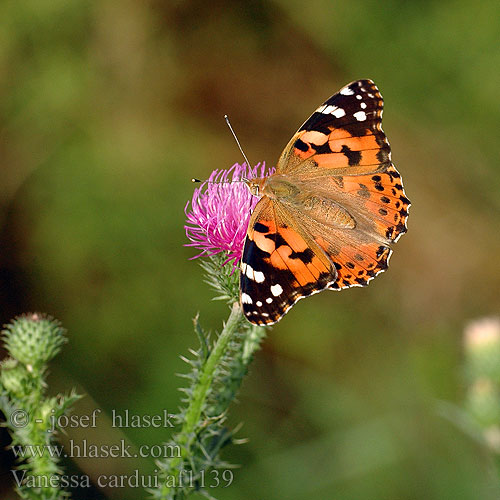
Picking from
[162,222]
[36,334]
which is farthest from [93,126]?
[36,334]

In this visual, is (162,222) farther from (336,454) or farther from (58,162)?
(336,454)

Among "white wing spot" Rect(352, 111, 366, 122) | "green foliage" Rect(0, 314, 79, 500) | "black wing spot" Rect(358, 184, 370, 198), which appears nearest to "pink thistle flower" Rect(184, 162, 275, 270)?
"black wing spot" Rect(358, 184, 370, 198)

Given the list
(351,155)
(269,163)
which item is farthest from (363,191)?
(269,163)

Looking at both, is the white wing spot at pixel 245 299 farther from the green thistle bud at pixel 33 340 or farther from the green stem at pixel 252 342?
the green thistle bud at pixel 33 340

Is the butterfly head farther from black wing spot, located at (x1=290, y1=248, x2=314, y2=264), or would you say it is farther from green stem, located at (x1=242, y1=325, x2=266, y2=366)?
green stem, located at (x1=242, y1=325, x2=266, y2=366)

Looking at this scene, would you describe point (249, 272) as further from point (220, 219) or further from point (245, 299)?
point (220, 219)

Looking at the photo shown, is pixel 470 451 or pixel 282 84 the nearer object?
pixel 470 451
